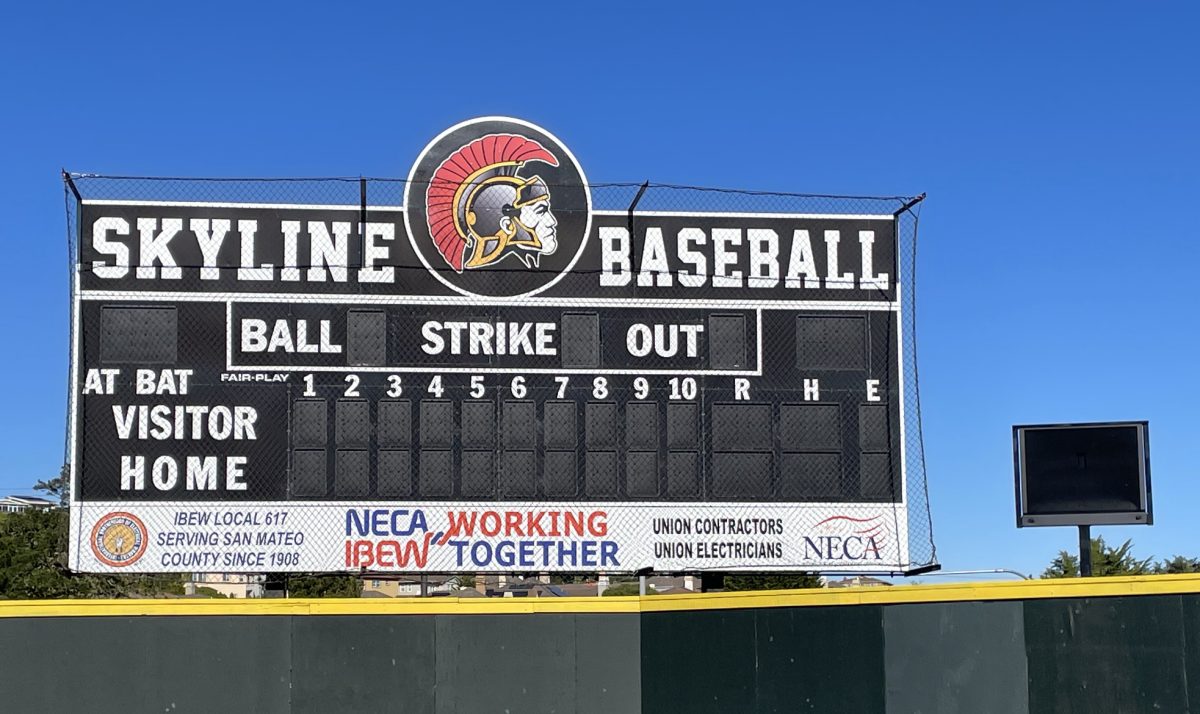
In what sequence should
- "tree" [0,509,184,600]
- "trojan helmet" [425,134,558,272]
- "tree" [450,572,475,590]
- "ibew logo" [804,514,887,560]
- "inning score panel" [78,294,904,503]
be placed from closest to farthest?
1. "inning score panel" [78,294,904,503]
2. "tree" [450,572,475,590]
3. "ibew logo" [804,514,887,560]
4. "trojan helmet" [425,134,558,272]
5. "tree" [0,509,184,600]

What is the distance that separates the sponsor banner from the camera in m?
17.1

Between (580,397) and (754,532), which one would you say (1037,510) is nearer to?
(754,532)

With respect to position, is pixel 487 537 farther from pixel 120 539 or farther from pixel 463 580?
pixel 120 539

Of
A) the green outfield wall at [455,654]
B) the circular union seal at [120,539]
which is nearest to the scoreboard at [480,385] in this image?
the circular union seal at [120,539]

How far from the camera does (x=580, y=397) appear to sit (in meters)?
17.5

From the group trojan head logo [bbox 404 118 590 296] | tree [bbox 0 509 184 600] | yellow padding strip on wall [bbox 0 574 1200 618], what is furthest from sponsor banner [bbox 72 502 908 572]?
tree [bbox 0 509 184 600]

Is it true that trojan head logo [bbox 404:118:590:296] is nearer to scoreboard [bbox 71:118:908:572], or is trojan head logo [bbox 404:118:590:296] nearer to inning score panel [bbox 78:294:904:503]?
scoreboard [bbox 71:118:908:572]

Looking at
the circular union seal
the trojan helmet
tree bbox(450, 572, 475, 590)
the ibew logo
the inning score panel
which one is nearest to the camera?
the circular union seal

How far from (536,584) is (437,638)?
6.81 feet

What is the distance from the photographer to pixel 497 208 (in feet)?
59.4

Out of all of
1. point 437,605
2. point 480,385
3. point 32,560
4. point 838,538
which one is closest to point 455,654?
point 437,605

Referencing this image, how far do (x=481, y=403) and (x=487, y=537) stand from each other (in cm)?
153

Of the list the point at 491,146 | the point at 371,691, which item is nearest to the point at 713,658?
the point at 371,691

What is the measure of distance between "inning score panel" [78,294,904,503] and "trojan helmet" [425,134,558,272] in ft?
2.41
